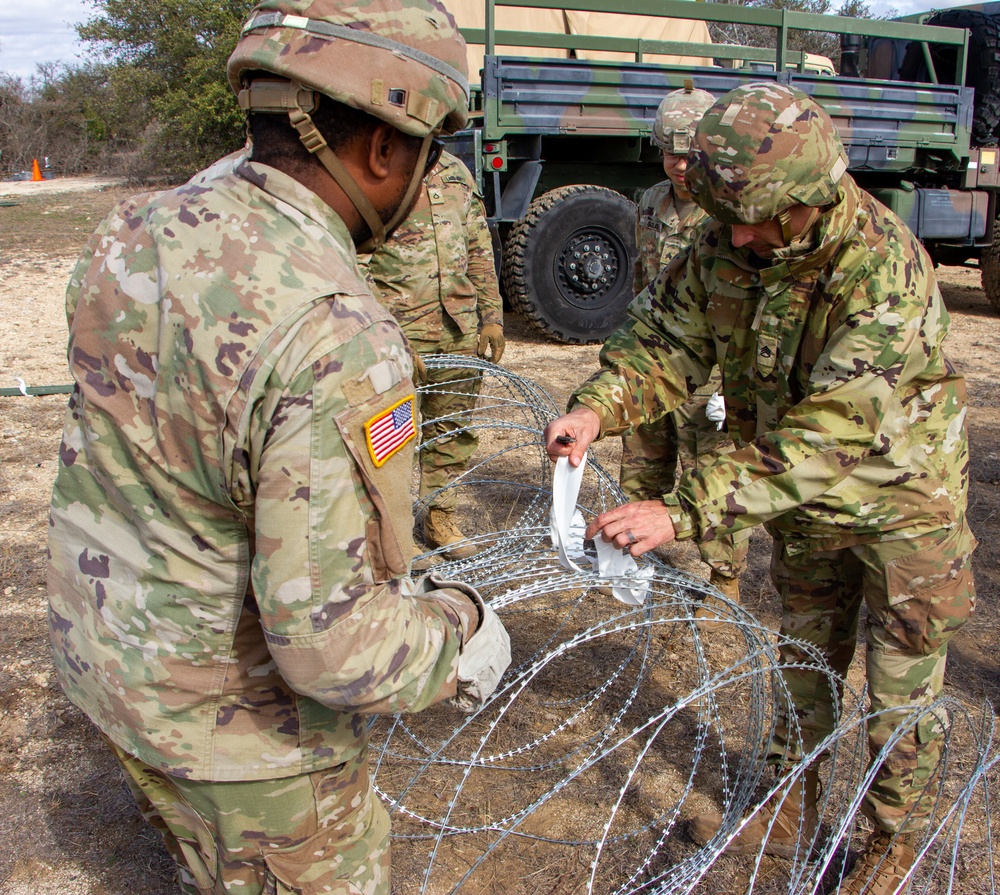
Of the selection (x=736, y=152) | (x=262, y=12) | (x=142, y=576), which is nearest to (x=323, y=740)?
(x=142, y=576)

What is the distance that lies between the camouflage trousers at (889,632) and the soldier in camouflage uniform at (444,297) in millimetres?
1966

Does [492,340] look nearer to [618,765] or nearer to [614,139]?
[618,765]

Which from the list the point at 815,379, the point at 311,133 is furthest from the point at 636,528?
the point at 311,133

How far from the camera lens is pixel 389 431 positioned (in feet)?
4.34

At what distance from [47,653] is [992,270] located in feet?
33.8

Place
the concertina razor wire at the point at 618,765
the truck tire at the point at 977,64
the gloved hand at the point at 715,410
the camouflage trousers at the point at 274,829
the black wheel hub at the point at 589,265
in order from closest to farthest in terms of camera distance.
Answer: the camouflage trousers at the point at 274,829 < the concertina razor wire at the point at 618,765 < the gloved hand at the point at 715,410 < the black wheel hub at the point at 589,265 < the truck tire at the point at 977,64

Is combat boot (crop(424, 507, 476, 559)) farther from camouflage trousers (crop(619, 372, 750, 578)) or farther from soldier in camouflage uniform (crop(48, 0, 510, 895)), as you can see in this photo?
soldier in camouflage uniform (crop(48, 0, 510, 895))

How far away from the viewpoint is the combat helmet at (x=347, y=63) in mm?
1313

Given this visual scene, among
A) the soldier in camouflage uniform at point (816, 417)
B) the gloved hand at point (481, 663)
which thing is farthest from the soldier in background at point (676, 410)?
the gloved hand at point (481, 663)

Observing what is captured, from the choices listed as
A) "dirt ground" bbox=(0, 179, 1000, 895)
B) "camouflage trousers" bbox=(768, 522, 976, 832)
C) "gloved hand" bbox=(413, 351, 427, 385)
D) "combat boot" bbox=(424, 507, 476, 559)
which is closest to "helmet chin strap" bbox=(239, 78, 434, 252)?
"camouflage trousers" bbox=(768, 522, 976, 832)

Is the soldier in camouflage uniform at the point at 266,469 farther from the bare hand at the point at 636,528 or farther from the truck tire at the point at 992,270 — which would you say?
the truck tire at the point at 992,270

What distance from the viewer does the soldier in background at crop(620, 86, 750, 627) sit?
417 centimetres

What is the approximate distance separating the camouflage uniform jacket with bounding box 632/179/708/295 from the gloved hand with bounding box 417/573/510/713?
112 inches

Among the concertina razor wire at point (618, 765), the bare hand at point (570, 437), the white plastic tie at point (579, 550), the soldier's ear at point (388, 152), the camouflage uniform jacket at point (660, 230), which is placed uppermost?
the soldier's ear at point (388, 152)
